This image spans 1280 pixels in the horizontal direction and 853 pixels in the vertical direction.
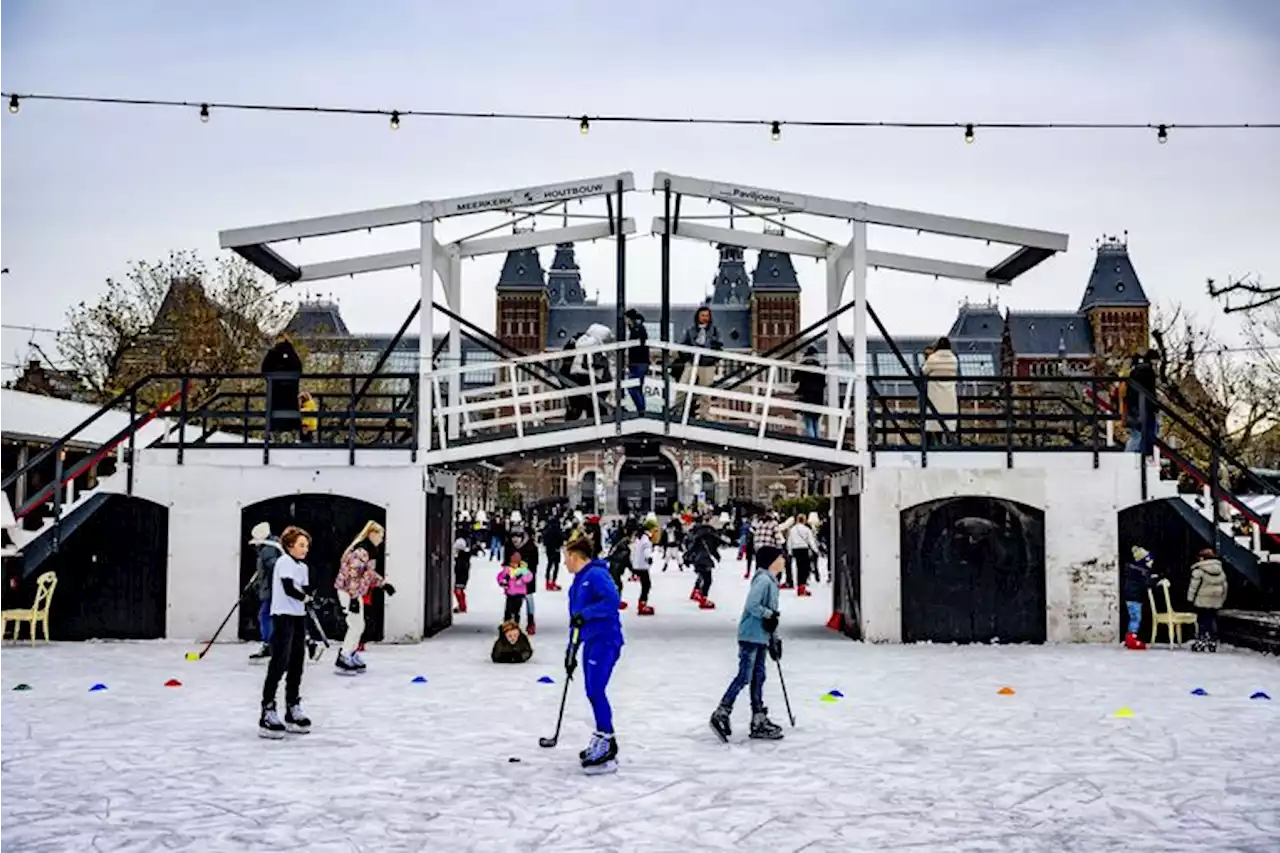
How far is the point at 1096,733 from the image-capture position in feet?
34.9

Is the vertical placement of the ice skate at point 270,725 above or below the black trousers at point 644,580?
below

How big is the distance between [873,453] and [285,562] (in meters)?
10.1

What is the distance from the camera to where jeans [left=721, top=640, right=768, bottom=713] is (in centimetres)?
1006

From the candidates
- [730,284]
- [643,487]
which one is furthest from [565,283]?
[643,487]

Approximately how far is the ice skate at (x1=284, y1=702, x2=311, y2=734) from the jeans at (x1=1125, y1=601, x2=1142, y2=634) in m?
11.6

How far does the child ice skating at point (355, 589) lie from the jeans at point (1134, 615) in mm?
9907

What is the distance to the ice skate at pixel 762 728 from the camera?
33.6 ft

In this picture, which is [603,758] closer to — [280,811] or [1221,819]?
[280,811]

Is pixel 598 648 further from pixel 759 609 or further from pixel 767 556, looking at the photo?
pixel 767 556

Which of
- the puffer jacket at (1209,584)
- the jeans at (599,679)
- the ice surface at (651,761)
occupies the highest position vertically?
the puffer jacket at (1209,584)

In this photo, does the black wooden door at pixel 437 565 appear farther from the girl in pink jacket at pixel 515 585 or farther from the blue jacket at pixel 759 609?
the blue jacket at pixel 759 609

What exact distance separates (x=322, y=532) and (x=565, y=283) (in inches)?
5028

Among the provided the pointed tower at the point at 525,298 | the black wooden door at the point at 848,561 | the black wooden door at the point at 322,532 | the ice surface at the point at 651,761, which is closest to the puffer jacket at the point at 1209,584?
the ice surface at the point at 651,761

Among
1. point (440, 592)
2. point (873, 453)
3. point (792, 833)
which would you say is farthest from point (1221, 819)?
point (440, 592)
